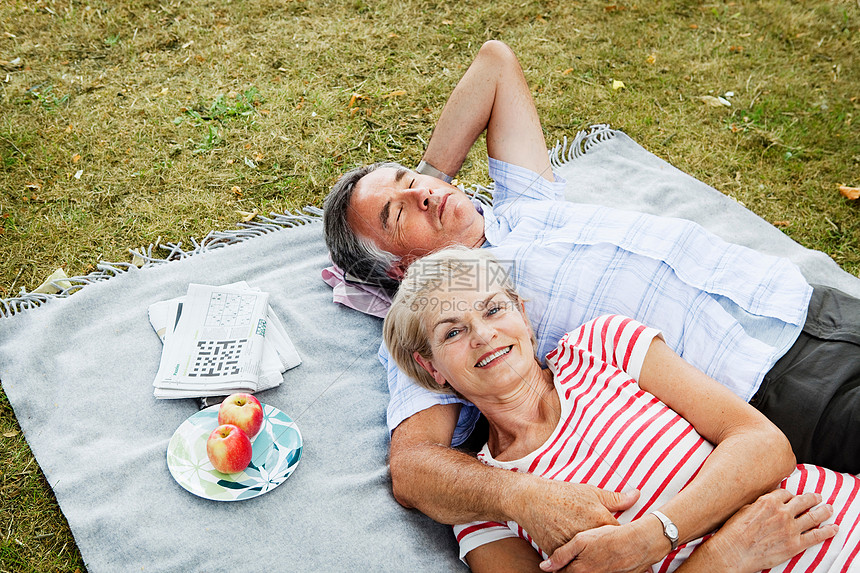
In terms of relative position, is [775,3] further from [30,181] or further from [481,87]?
[30,181]

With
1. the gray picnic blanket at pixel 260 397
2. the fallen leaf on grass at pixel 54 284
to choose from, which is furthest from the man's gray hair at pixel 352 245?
the fallen leaf on grass at pixel 54 284

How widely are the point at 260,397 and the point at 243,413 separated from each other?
1.01 ft

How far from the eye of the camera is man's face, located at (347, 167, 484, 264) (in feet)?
10.4

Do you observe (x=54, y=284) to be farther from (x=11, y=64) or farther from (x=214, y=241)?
(x=11, y=64)

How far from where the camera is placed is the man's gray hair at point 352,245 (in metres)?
3.26

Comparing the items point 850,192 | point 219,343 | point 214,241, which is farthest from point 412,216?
point 850,192

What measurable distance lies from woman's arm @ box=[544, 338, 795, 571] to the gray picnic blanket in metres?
0.74

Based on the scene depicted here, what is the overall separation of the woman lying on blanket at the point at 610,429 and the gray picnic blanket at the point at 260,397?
20.1 inches

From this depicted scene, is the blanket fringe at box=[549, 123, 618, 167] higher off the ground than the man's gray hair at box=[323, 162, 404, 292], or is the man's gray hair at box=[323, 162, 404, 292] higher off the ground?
the blanket fringe at box=[549, 123, 618, 167]

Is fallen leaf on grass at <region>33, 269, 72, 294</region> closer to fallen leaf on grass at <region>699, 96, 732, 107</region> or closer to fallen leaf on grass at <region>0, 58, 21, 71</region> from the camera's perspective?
fallen leaf on grass at <region>0, 58, 21, 71</region>

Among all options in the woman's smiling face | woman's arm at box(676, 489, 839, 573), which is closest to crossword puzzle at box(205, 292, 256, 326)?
the woman's smiling face

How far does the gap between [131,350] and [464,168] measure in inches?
102

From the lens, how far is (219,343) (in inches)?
126

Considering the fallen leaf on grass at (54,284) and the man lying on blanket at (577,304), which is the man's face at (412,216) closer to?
the man lying on blanket at (577,304)
